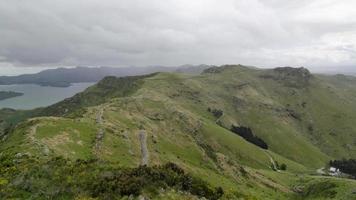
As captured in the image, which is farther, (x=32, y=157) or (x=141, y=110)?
(x=141, y=110)

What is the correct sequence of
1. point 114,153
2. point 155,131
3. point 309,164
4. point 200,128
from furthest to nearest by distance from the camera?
point 309,164
point 200,128
point 155,131
point 114,153

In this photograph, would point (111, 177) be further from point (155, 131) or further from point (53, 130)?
point (155, 131)

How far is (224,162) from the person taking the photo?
333 feet

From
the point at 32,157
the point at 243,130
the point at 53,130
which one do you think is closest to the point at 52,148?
the point at 32,157

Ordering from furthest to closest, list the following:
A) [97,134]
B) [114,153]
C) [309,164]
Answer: [309,164] → [97,134] → [114,153]

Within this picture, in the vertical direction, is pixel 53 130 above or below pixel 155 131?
above

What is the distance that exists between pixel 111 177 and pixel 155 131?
7746 centimetres

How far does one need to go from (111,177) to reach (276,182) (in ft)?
242

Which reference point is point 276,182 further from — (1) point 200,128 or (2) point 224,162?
(1) point 200,128

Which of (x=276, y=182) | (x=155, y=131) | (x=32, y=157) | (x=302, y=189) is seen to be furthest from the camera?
(x=155, y=131)

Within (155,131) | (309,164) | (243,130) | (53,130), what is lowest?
(309,164)

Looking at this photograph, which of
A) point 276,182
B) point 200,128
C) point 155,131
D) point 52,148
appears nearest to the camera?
point 52,148

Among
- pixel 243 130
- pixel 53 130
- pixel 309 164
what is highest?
pixel 53 130

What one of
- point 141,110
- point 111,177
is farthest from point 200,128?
point 111,177
